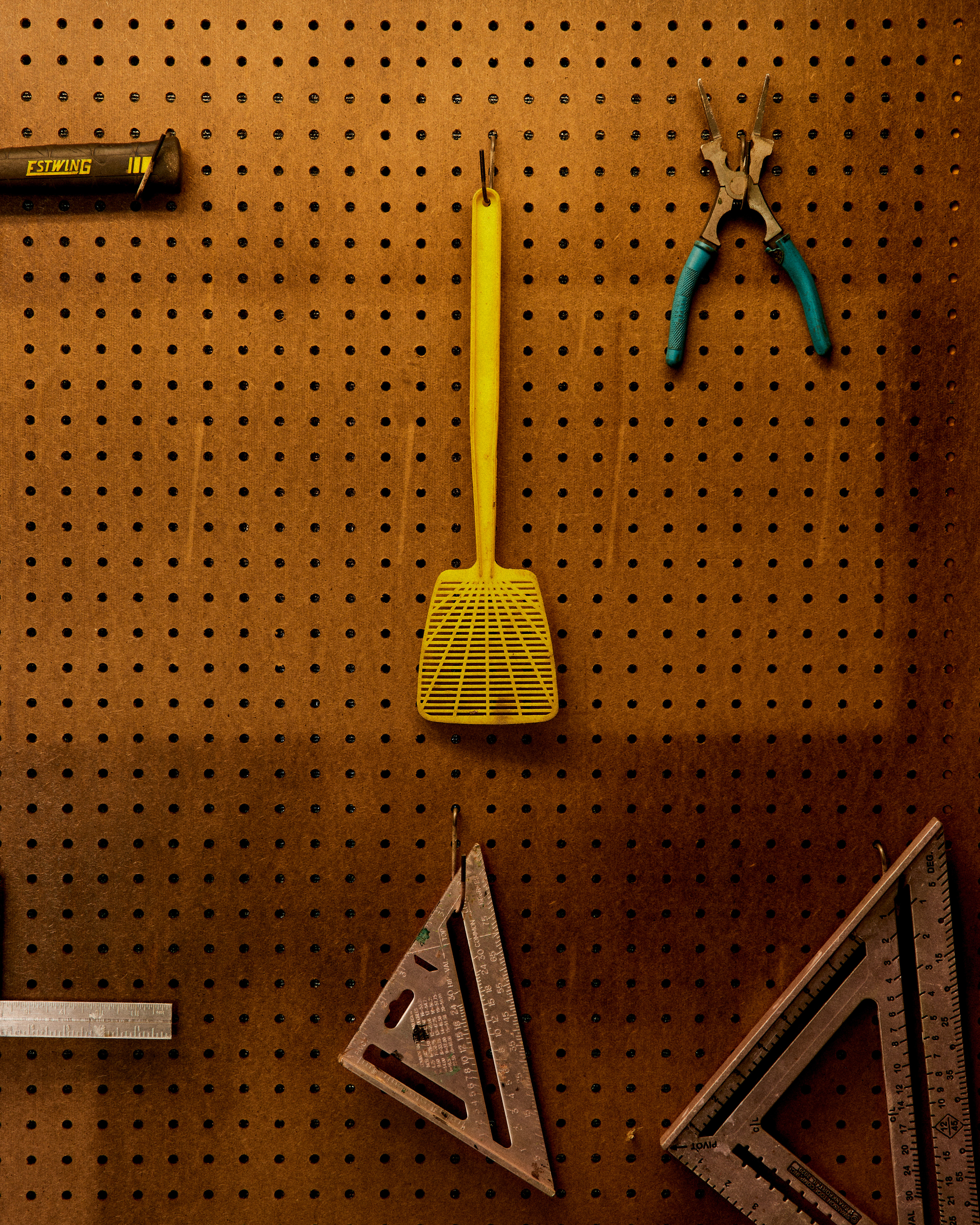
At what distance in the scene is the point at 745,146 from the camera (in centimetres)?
132

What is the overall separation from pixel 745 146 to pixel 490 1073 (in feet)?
5.00

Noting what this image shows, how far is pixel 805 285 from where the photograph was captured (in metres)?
1.31

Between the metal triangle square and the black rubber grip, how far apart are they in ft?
3.83

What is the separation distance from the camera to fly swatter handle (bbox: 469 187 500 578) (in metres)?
1.27

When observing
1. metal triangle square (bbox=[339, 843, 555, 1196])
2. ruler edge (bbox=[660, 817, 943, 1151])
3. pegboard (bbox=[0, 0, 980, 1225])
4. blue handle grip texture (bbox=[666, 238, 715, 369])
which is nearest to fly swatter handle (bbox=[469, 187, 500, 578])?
pegboard (bbox=[0, 0, 980, 1225])

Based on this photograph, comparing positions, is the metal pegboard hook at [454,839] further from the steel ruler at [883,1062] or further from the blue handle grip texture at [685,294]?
the blue handle grip texture at [685,294]

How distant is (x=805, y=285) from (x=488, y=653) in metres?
0.75

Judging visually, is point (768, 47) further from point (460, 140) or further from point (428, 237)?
point (428, 237)

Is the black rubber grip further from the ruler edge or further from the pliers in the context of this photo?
the ruler edge

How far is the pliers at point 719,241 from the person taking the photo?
1.30 m

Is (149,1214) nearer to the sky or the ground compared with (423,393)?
nearer to the ground

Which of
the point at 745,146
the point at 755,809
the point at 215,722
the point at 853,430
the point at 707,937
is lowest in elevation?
the point at 707,937

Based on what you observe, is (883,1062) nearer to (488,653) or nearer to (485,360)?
(488,653)

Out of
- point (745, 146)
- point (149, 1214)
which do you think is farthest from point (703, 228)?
point (149, 1214)
